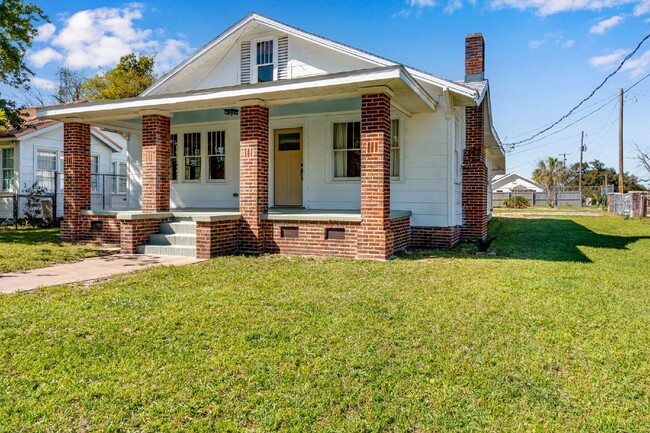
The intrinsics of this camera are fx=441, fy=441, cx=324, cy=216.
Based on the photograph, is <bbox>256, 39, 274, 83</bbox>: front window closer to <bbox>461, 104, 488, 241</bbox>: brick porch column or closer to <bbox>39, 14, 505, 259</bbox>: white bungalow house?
<bbox>39, 14, 505, 259</bbox>: white bungalow house

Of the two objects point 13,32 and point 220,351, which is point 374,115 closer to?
point 220,351

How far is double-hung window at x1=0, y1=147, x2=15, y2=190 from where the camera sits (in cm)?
1733

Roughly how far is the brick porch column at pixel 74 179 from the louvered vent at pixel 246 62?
13.1 ft

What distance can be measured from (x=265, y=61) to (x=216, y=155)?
2957 mm

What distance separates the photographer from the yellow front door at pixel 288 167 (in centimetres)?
1140

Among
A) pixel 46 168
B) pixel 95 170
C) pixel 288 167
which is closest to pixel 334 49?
pixel 288 167

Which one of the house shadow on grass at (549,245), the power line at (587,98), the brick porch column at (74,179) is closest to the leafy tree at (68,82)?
the brick porch column at (74,179)

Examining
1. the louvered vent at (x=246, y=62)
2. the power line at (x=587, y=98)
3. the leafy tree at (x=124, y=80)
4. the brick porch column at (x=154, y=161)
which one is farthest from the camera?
the leafy tree at (x=124, y=80)

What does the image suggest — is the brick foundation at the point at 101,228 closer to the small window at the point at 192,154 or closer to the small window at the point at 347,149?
the small window at the point at 192,154

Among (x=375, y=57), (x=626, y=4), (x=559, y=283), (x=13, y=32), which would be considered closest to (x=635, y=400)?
(x=559, y=283)

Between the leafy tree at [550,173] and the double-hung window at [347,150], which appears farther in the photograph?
the leafy tree at [550,173]

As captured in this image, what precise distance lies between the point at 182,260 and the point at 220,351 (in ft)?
15.3

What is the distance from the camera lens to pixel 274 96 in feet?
27.5

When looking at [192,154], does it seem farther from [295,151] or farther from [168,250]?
[168,250]
